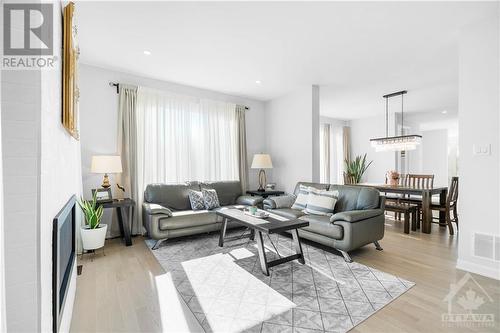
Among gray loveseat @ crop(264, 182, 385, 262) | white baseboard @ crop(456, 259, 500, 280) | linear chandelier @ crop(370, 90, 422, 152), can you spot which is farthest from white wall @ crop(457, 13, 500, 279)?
linear chandelier @ crop(370, 90, 422, 152)

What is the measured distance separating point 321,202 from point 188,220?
1.98 meters

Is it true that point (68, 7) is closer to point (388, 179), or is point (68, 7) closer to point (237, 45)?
point (237, 45)

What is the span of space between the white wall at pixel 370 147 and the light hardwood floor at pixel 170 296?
372 centimetres

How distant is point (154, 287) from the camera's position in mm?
2291

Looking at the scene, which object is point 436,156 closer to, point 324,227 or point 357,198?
point 357,198

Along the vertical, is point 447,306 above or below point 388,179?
below

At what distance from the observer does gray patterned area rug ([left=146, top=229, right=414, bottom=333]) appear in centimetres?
179

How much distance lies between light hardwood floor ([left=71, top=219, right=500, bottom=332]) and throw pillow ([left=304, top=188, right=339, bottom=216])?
673 millimetres

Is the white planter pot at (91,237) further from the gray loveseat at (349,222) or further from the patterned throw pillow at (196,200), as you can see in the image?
the gray loveseat at (349,222)

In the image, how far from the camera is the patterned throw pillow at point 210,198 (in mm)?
4013

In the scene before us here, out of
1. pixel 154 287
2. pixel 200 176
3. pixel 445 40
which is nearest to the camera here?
pixel 154 287

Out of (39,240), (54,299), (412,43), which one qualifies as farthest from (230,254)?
(412,43)

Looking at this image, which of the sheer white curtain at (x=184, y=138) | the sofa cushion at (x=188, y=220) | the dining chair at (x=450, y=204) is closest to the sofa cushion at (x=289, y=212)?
the sofa cushion at (x=188, y=220)

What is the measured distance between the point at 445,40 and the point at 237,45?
8.42 feet
